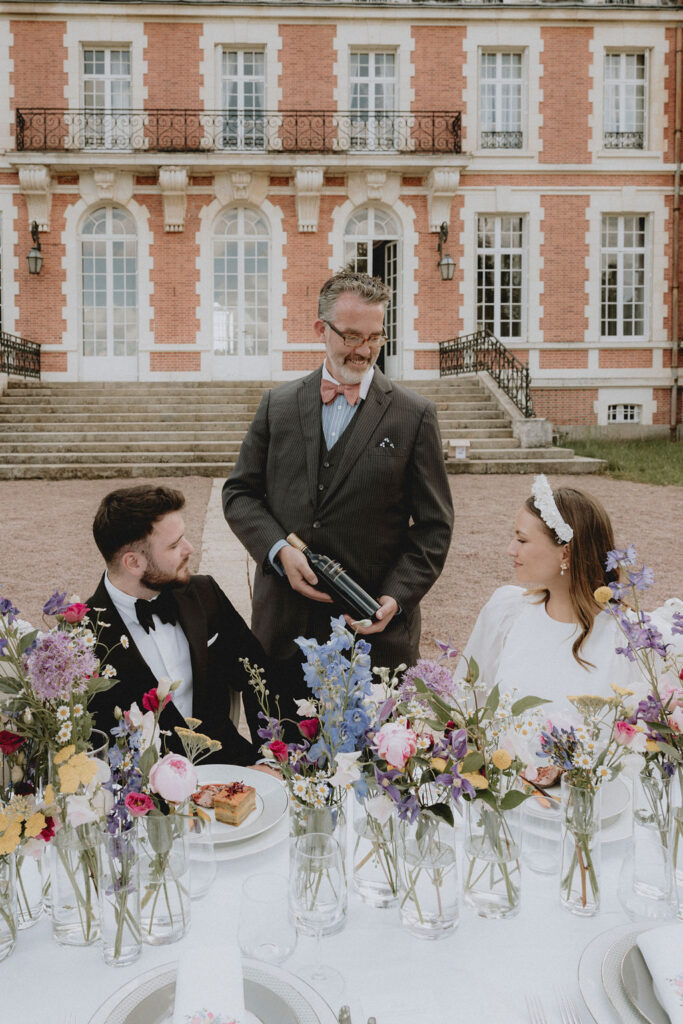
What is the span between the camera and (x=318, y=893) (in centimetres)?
111

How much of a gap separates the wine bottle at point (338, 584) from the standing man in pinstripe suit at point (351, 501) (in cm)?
8

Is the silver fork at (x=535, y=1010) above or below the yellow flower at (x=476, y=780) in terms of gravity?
below

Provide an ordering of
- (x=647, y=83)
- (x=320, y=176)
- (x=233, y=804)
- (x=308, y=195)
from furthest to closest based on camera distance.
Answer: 1. (x=647, y=83)
2. (x=308, y=195)
3. (x=320, y=176)
4. (x=233, y=804)

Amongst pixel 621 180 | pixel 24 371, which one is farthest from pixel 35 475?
pixel 621 180

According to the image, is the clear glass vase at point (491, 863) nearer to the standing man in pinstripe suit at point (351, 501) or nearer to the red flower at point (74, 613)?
the red flower at point (74, 613)

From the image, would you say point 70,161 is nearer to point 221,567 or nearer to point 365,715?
point 221,567

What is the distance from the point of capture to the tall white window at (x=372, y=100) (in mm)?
15336

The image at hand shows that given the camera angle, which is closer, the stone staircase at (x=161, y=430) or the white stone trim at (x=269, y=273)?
the stone staircase at (x=161, y=430)

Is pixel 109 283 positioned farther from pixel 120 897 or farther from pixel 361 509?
pixel 120 897

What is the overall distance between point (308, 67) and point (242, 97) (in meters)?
1.40

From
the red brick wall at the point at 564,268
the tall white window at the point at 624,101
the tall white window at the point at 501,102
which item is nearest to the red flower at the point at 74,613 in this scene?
the red brick wall at the point at 564,268

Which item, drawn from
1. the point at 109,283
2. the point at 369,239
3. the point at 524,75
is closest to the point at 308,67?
the point at 369,239

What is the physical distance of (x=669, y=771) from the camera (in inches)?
46.2

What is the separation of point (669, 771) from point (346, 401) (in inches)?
63.4
